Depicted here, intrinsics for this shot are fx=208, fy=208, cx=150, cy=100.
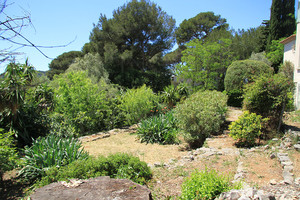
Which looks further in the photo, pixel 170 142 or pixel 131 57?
pixel 131 57

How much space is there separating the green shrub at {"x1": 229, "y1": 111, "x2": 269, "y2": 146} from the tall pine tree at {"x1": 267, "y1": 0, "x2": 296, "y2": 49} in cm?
2236

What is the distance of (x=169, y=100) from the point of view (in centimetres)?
1511

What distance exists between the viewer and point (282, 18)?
2455cm

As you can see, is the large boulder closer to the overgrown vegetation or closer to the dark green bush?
the overgrown vegetation

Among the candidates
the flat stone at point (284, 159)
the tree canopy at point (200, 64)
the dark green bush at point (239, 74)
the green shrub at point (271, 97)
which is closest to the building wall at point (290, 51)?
the dark green bush at point (239, 74)

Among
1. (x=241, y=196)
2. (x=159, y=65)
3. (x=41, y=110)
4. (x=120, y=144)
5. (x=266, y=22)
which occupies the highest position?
(x=266, y=22)

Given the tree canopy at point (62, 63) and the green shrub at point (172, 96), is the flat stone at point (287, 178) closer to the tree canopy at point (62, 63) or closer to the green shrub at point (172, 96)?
the green shrub at point (172, 96)

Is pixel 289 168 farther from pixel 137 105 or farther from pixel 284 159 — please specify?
pixel 137 105

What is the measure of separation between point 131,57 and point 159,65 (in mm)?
4126

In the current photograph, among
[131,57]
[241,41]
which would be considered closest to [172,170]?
[131,57]

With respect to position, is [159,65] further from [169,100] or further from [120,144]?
[120,144]

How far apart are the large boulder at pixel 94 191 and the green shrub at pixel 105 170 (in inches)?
28.7

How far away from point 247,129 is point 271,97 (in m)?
1.83

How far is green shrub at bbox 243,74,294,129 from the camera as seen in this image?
7.56 meters
